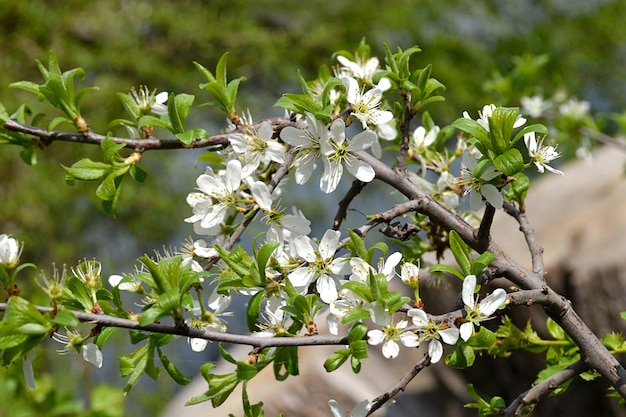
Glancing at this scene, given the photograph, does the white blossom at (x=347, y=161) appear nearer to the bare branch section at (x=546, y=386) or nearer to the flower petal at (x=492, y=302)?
the flower petal at (x=492, y=302)

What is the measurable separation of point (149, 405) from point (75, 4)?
1.68m

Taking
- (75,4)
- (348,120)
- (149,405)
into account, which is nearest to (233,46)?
(75,4)

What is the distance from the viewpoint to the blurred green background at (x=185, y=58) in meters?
2.66

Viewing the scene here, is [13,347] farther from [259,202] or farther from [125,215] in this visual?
[125,215]

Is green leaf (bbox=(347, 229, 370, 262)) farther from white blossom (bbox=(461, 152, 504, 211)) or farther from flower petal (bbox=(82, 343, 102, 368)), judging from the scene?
flower petal (bbox=(82, 343, 102, 368))

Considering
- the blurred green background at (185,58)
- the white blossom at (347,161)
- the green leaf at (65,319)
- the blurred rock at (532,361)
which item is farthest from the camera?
the blurred green background at (185,58)

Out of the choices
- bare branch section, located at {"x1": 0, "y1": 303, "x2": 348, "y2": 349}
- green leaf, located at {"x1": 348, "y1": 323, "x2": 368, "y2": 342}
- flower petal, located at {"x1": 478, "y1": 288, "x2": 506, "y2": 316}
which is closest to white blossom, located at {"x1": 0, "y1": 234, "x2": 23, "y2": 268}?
bare branch section, located at {"x1": 0, "y1": 303, "x2": 348, "y2": 349}

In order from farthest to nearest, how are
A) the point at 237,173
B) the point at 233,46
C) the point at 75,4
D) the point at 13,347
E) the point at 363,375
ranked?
the point at 233,46 < the point at 75,4 < the point at 363,375 < the point at 237,173 < the point at 13,347

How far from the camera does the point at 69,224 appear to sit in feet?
10.2

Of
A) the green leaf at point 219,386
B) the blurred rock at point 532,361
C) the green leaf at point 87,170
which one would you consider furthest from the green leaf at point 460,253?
the blurred rock at point 532,361

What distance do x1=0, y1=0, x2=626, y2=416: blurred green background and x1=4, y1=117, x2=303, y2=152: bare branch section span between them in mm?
1547

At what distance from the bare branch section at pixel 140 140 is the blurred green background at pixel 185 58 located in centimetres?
155

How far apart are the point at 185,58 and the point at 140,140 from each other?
257 centimetres

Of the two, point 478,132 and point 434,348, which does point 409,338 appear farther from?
point 478,132
